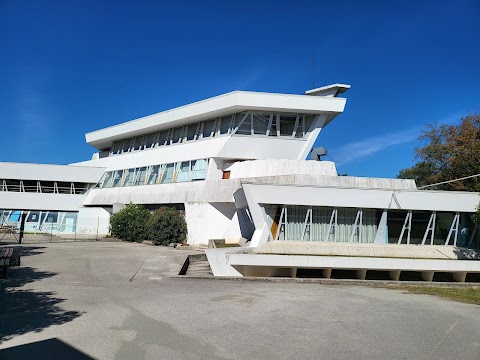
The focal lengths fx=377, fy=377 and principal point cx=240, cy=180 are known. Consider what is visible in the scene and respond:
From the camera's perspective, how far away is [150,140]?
35031 mm

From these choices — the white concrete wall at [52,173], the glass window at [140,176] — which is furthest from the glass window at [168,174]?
the white concrete wall at [52,173]

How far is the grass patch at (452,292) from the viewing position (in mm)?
10894

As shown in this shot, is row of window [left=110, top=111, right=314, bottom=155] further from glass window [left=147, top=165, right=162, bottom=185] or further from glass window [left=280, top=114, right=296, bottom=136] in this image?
glass window [left=147, top=165, right=162, bottom=185]

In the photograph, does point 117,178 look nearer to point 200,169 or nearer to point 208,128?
point 208,128

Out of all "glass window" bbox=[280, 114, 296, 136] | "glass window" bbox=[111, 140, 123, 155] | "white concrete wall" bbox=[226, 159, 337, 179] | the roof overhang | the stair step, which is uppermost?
the roof overhang

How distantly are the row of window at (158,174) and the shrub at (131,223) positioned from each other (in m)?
3.16

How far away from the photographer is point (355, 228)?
16.1 m

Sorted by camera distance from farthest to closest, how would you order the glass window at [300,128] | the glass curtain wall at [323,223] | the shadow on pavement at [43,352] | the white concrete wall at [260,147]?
the glass window at [300,128]
the white concrete wall at [260,147]
the glass curtain wall at [323,223]
the shadow on pavement at [43,352]

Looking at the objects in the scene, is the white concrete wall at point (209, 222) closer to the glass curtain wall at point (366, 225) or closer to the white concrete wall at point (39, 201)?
the glass curtain wall at point (366, 225)

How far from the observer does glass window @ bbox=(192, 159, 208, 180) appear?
27375 mm

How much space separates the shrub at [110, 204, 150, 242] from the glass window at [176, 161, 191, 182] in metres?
3.68

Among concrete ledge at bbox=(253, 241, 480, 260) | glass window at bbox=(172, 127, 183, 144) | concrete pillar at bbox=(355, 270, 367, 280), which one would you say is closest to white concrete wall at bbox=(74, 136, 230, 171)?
glass window at bbox=(172, 127, 183, 144)

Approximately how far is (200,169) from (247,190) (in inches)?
502

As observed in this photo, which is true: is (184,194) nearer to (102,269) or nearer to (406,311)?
(102,269)
